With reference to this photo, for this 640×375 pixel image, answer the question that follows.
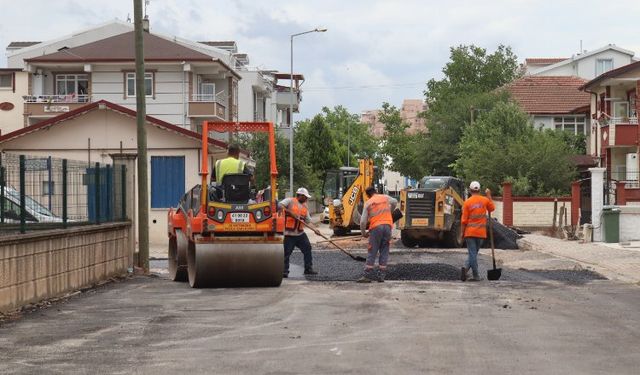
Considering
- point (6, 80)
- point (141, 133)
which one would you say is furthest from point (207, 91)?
point (141, 133)

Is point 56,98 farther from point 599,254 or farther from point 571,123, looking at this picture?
point 599,254

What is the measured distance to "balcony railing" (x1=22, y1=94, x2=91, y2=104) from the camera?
56.7 metres

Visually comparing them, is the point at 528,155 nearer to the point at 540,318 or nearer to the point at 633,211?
the point at 633,211

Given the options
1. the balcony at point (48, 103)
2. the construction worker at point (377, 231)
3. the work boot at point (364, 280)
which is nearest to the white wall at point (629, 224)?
the construction worker at point (377, 231)

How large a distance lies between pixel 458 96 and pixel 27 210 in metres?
73.3

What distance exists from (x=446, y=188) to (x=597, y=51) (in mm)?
50856

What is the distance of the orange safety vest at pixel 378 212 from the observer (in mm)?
19422

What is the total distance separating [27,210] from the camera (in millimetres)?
15430

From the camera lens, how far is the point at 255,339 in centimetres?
1162

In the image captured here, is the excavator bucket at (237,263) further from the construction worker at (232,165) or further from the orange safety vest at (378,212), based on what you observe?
the orange safety vest at (378,212)

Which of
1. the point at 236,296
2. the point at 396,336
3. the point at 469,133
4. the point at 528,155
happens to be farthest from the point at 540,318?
the point at 469,133

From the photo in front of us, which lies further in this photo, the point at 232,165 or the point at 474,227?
the point at 474,227

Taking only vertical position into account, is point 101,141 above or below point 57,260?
above

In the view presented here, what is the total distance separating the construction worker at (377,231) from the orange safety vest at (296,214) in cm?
202
